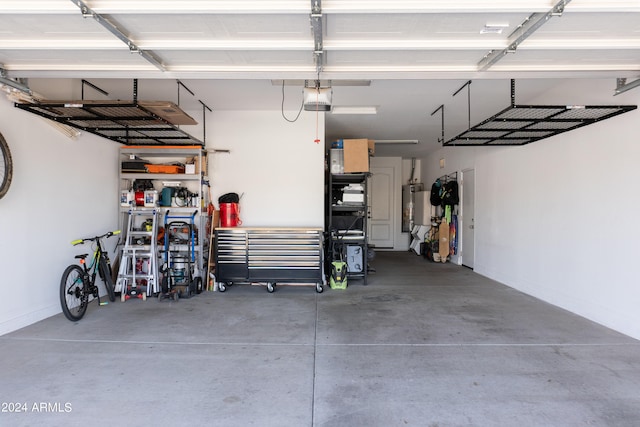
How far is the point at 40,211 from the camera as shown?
3740 mm

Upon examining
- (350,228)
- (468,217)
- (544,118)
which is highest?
(544,118)

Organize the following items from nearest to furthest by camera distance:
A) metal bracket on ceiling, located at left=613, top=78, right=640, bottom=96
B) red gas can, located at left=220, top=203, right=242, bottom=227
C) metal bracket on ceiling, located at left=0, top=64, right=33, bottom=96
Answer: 1. metal bracket on ceiling, located at left=0, top=64, right=33, bottom=96
2. metal bracket on ceiling, located at left=613, top=78, right=640, bottom=96
3. red gas can, located at left=220, top=203, right=242, bottom=227

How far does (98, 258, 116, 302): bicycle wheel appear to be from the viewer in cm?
437

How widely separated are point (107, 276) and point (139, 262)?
0.67 m

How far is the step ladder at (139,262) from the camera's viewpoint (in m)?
4.75

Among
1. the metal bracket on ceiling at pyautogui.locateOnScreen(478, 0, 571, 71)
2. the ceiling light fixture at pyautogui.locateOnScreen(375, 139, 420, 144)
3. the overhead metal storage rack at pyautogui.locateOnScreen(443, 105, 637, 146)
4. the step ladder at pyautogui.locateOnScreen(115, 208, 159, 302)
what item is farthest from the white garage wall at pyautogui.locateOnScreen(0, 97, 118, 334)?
the ceiling light fixture at pyautogui.locateOnScreen(375, 139, 420, 144)

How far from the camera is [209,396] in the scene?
88.2 inches

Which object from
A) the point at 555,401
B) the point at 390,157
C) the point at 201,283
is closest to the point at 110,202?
the point at 201,283

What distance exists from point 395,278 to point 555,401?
401 cm

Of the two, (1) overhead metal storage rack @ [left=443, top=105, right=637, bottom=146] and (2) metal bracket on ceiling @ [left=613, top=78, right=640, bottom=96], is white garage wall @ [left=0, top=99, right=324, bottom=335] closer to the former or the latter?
(1) overhead metal storage rack @ [left=443, top=105, right=637, bottom=146]

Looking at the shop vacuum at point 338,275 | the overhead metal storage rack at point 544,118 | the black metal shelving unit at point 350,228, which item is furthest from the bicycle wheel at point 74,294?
the overhead metal storage rack at point 544,118

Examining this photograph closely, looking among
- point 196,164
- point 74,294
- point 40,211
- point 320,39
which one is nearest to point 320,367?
point 320,39

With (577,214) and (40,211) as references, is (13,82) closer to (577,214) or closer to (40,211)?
(40,211)

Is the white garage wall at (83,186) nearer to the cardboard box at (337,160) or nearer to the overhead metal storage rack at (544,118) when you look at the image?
the cardboard box at (337,160)
